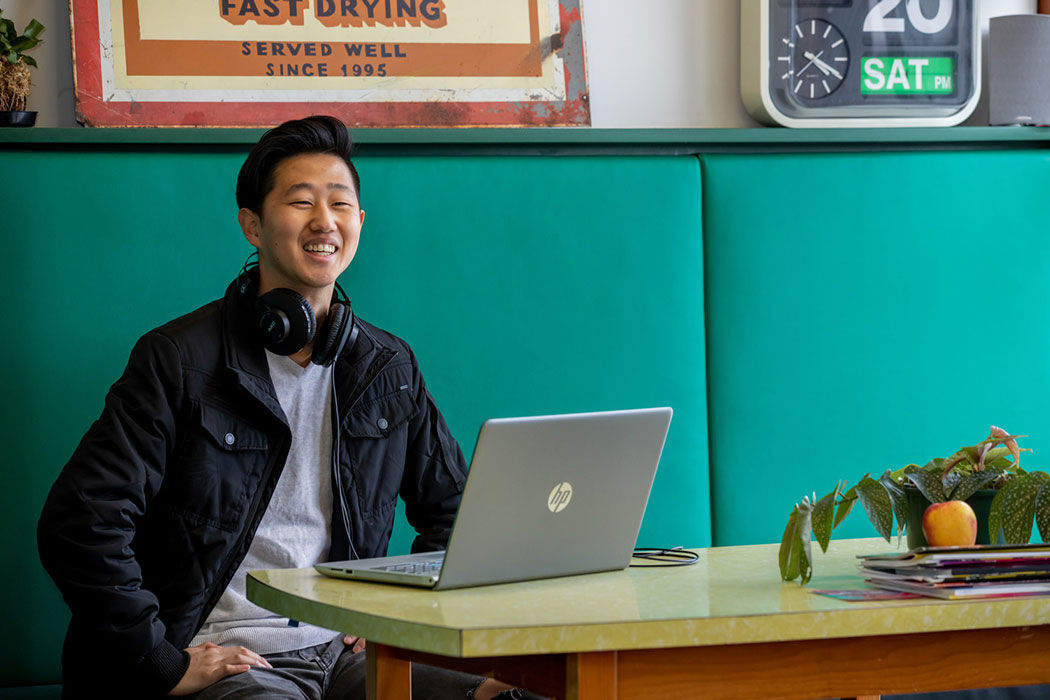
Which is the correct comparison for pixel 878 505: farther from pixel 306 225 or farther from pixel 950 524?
pixel 306 225

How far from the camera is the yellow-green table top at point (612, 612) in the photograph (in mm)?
1062

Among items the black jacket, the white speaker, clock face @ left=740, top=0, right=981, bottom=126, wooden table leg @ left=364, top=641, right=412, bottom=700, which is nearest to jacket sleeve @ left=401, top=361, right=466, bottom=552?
the black jacket

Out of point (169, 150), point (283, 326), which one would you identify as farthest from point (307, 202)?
point (169, 150)

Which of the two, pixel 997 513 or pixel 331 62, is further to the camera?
pixel 331 62

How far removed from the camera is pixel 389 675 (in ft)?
4.27

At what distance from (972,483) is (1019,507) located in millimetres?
67

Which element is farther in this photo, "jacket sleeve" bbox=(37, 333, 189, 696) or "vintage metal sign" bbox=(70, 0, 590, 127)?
"vintage metal sign" bbox=(70, 0, 590, 127)

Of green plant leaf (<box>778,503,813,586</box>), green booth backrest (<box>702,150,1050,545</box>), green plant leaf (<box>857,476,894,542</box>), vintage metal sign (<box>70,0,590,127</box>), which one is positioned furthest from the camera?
green booth backrest (<box>702,150,1050,545</box>)

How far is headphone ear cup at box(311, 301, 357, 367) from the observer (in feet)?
5.92

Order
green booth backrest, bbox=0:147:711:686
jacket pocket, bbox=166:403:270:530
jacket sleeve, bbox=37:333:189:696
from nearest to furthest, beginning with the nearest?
Result: jacket sleeve, bbox=37:333:189:696 < jacket pocket, bbox=166:403:270:530 < green booth backrest, bbox=0:147:711:686

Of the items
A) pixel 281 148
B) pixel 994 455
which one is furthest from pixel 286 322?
pixel 994 455

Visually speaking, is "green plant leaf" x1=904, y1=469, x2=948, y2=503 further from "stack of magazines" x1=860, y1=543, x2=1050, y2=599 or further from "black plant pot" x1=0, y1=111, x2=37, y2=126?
"black plant pot" x1=0, y1=111, x2=37, y2=126

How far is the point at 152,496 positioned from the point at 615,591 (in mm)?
754

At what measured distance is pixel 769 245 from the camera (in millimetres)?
2396
